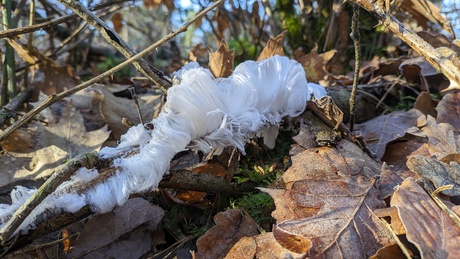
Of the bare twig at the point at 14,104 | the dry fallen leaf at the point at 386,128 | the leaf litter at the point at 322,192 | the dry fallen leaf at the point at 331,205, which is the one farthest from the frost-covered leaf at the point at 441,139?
the bare twig at the point at 14,104

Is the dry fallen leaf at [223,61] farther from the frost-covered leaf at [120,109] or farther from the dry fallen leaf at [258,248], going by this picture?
the dry fallen leaf at [258,248]

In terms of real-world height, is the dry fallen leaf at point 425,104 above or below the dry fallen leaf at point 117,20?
below

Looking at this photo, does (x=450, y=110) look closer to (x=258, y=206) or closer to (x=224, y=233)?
(x=258, y=206)

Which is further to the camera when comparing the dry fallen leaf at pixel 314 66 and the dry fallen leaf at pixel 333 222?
the dry fallen leaf at pixel 314 66

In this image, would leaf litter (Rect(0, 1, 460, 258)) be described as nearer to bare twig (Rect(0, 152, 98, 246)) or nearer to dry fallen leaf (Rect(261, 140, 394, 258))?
dry fallen leaf (Rect(261, 140, 394, 258))

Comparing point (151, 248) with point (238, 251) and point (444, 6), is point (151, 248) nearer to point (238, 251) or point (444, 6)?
point (238, 251)
